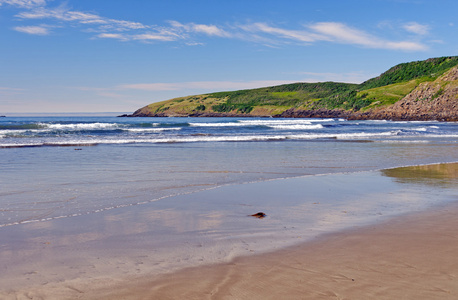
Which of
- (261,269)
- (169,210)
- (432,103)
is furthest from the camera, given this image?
(432,103)

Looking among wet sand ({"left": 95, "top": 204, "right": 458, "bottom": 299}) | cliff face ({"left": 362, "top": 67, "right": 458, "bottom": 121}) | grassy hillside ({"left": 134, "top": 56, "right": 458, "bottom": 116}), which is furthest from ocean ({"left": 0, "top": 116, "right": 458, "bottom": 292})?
grassy hillside ({"left": 134, "top": 56, "right": 458, "bottom": 116})

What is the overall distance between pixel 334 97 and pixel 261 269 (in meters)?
134

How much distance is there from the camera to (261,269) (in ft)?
15.0

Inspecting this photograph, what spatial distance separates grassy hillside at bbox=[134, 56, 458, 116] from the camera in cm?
11606

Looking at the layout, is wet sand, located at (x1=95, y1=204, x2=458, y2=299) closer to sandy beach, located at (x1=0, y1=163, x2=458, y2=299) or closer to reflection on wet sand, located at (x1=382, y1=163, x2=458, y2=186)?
sandy beach, located at (x1=0, y1=163, x2=458, y2=299)

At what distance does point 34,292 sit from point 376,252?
12.9 feet

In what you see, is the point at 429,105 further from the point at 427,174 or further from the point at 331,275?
the point at 331,275

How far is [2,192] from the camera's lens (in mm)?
9211

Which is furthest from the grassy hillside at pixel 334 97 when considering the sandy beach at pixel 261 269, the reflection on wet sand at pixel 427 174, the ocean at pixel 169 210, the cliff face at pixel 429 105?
the sandy beach at pixel 261 269

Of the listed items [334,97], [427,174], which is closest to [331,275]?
[427,174]

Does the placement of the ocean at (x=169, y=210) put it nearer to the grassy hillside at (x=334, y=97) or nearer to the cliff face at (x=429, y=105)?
the cliff face at (x=429, y=105)

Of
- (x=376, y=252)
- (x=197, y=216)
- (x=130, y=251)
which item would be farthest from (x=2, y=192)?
(x=376, y=252)

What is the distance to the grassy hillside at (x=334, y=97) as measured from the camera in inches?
4569

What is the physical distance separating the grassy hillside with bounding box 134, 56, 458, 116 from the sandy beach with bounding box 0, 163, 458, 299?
342 ft
